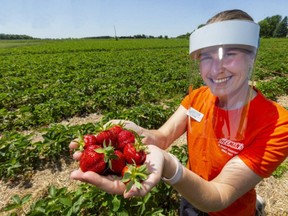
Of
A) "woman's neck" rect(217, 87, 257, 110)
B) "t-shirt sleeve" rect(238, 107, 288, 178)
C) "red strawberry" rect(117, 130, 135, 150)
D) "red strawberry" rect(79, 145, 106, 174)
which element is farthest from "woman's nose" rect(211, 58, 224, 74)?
"red strawberry" rect(79, 145, 106, 174)

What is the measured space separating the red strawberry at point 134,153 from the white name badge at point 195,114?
552mm

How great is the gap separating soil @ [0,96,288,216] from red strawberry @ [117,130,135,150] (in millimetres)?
2130

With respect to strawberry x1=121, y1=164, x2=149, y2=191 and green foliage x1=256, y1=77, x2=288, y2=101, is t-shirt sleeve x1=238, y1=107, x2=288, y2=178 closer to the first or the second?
strawberry x1=121, y1=164, x2=149, y2=191

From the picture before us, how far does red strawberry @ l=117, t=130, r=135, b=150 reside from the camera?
1550mm

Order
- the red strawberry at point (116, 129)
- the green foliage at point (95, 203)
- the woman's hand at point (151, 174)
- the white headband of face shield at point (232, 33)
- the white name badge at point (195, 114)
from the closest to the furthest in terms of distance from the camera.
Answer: the woman's hand at point (151, 174), the white headband of face shield at point (232, 33), the red strawberry at point (116, 129), the white name badge at point (195, 114), the green foliage at point (95, 203)

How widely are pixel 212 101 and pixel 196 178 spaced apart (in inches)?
25.9

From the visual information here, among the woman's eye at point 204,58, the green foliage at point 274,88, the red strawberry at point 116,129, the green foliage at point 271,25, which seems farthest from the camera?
the green foliage at point 271,25

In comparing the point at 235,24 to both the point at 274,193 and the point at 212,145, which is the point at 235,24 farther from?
the point at 274,193

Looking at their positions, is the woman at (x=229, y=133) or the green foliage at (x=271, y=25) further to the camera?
the green foliage at (x=271, y=25)

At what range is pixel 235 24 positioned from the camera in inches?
52.6

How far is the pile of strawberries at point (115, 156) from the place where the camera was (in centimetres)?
129

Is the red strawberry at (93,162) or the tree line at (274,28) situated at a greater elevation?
the red strawberry at (93,162)

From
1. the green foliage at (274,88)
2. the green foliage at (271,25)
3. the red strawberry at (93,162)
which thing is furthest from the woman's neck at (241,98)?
the green foliage at (271,25)

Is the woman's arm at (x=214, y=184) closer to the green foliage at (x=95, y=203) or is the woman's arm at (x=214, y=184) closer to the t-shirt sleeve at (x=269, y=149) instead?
the t-shirt sleeve at (x=269, y=149)
